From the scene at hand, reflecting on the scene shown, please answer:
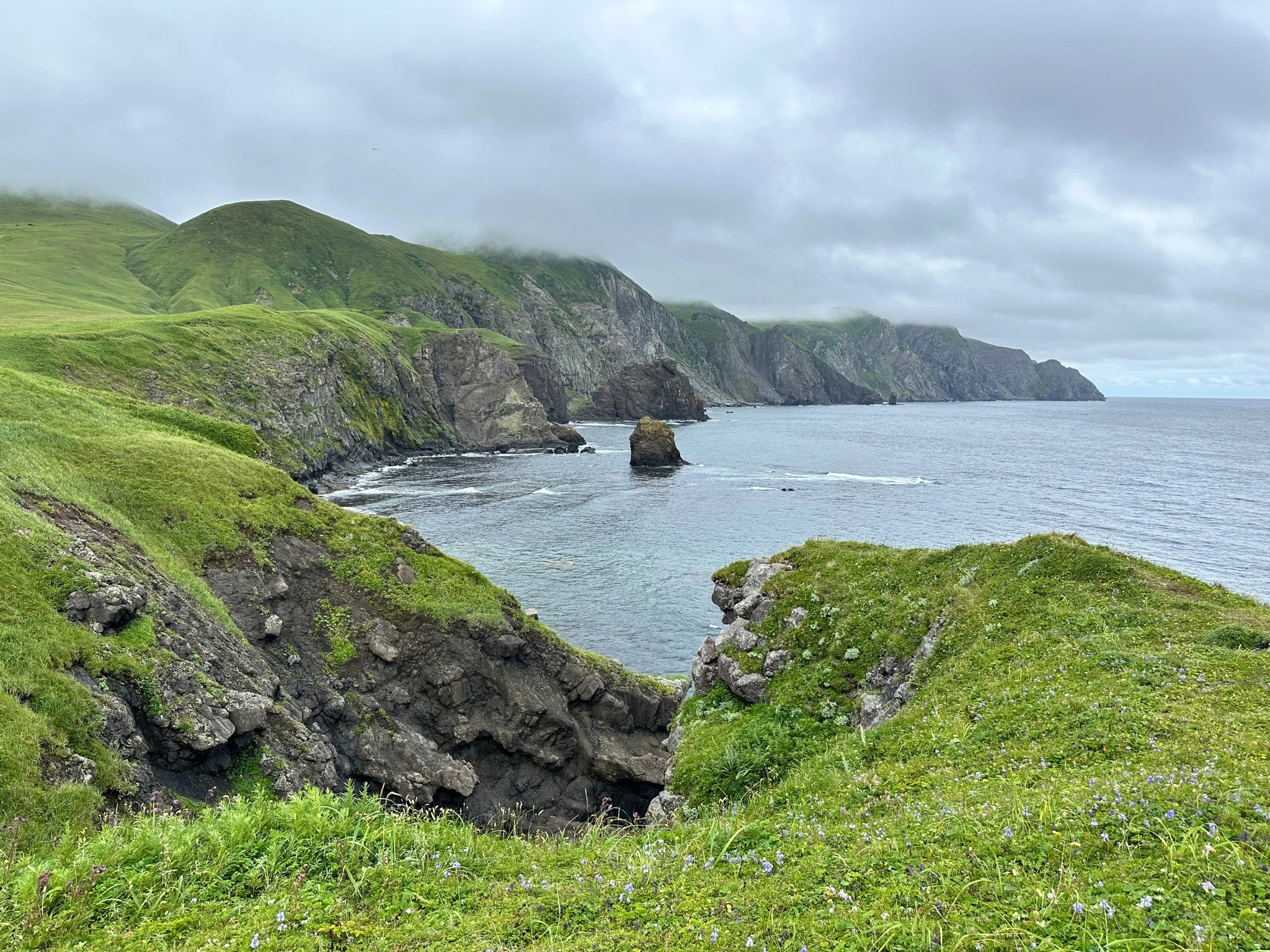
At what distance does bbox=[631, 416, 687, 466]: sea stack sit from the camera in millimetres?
123812

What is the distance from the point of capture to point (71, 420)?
29.7 m

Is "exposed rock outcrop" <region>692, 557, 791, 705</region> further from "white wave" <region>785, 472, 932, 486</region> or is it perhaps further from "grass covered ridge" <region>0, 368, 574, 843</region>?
"white wave" <region>785, 472, 932, 486</region>

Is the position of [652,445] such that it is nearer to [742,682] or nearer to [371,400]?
[371,400]

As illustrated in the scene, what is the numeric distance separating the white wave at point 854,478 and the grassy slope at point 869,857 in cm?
9582

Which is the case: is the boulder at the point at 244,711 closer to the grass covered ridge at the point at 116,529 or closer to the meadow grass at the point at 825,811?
the meadow grass at the point at 825,811

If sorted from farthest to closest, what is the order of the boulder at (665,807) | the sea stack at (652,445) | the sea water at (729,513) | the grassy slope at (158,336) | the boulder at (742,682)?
the sea stack at (652,445), the grassy slope at (158,336), the sea water at (729,513), the boulder at (742,682), the boulder at (665,807)

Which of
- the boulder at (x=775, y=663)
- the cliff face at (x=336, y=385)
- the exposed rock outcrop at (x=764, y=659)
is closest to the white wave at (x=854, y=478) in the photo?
the cliff face at (x=336, y=385)

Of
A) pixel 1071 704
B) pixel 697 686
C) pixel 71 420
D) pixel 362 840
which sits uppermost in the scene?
pixel 71 420

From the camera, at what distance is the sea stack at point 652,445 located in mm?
123812

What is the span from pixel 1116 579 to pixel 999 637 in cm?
436

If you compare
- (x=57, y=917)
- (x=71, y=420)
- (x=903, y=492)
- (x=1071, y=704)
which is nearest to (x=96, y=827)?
(x=57, y=917)

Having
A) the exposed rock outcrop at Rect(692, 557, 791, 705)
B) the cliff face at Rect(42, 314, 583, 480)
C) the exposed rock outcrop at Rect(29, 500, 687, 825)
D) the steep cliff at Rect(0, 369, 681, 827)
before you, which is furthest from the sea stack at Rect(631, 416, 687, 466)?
the exposed rock outcrop at Rect(692, 557, 791, 705)

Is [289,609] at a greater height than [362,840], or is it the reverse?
[362,840]

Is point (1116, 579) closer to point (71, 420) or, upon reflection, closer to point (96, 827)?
point (96, 827)
